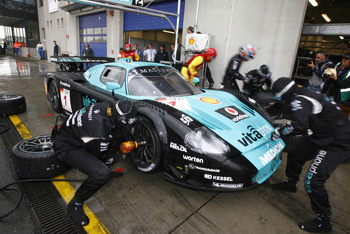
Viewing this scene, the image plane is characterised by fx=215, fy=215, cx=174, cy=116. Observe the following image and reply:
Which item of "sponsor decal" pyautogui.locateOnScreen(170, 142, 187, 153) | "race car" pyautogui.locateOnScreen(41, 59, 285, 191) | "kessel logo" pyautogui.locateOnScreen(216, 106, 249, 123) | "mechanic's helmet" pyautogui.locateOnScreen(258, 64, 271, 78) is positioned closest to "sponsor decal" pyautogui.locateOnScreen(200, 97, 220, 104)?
"race car" pyautogui.locateOnScreen(41, 59, 285, 191)

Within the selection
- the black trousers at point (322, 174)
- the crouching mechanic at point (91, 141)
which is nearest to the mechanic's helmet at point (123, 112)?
the crouching mechanic at point (91, 141)

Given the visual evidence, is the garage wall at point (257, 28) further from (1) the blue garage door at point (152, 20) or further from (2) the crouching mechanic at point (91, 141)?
(2) the crouching mechanic at point (91, 141)

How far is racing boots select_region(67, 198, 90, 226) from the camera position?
1.97 meters

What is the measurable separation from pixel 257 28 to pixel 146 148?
5784 millimetres

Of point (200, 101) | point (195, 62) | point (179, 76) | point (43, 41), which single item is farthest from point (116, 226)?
point (43, 41)

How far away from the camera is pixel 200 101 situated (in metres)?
3.06

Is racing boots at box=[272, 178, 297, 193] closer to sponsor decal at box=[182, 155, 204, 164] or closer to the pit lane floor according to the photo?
the pit lane floor

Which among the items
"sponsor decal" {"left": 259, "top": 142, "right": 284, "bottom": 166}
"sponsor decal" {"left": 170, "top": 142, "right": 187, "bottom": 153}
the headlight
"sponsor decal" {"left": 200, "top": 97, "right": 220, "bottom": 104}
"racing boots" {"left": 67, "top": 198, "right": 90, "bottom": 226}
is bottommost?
"racing boots" {"left": 67, "top": 198, "right": 90, "bottom": 226}

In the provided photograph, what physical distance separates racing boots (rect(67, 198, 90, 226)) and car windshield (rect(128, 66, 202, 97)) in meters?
1.67

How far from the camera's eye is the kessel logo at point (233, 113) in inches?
108

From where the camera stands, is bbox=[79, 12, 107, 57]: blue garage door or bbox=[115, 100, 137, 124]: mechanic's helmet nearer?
bbox=[115, 100, 137, 124]: mechanic's helmet

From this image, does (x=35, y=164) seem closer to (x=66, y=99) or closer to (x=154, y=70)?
(x=66, y=99)

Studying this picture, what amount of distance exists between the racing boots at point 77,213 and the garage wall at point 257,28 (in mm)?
6218

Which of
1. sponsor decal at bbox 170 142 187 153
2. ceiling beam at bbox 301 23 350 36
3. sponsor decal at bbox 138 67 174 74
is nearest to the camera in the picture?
sponsor decal at bbox 170 142 187 153
